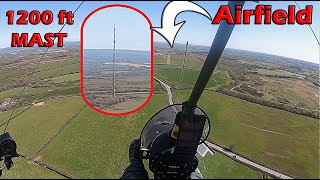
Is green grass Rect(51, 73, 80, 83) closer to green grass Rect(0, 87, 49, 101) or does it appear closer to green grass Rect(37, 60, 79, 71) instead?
green grass Rect(0, 87, 49, 101)

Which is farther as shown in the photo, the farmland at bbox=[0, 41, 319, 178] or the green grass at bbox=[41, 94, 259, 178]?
the green grass at bbox=[41, 94, 259, 178]

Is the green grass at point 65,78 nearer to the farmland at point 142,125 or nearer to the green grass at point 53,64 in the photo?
the farmland at point 142,125

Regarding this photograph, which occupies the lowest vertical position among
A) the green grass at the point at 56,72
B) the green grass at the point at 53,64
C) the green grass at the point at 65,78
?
the green grass at the point at 65,78

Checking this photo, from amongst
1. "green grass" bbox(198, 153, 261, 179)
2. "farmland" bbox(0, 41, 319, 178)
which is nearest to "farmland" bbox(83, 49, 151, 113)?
"farmland" bbox(0, 41, 319, 178)

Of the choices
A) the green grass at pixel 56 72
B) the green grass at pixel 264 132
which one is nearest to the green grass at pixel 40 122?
the green grass at pixel 56 72

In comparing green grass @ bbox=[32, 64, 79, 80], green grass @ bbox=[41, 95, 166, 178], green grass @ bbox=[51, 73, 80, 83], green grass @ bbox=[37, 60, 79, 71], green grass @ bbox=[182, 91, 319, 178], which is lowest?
green grass @ bbox=[41, 95, 166, 178]

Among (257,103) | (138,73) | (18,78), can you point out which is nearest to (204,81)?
(138,73)

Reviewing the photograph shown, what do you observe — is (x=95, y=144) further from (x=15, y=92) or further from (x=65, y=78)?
(x=65, y=78)

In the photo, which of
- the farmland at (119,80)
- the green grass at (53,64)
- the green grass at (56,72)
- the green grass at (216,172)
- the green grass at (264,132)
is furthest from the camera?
the green grass at (53,64)

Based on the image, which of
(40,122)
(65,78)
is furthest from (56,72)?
(40,122)
